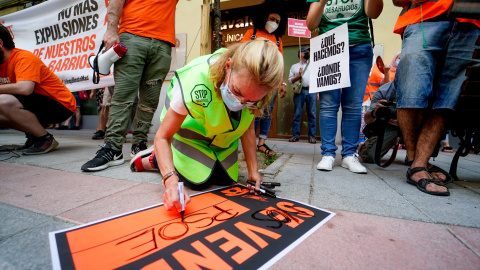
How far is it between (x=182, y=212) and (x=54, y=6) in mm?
4425

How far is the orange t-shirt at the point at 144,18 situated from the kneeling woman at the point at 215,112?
871 millimetres

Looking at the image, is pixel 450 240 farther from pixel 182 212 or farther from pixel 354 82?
pixel 354 82

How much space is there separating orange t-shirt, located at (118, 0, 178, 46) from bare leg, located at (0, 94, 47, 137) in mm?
1358

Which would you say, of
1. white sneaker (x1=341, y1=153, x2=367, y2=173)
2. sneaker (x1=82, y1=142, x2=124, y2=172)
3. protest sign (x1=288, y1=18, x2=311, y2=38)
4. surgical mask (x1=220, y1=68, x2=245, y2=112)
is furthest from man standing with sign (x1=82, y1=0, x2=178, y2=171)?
protest sign (x1=288, y1=18, x2=311, y2=38)

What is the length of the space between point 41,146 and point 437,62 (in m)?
3.39

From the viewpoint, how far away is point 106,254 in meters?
0.61

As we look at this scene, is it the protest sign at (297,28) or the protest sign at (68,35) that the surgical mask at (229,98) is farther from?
the protest sign at (297,28)

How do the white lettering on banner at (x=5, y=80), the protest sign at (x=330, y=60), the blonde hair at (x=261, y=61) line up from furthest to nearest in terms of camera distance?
the white lettering on banner at (x=5, y=80), the protest sign at (x=330, y=60), the blonde hair at (x=261, y=61)

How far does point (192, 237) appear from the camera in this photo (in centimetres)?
70

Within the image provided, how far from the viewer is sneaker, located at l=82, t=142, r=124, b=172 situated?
5.18 feet

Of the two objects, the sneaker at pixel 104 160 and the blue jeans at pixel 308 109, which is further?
the blue jeans at pixel 308 109

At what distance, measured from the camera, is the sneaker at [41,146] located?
2.21m

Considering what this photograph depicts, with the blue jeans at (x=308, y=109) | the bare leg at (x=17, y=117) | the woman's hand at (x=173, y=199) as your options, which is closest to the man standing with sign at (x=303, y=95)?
the blue jeans at (x=308, y=109)

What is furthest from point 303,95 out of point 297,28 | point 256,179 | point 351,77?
point 256,179
